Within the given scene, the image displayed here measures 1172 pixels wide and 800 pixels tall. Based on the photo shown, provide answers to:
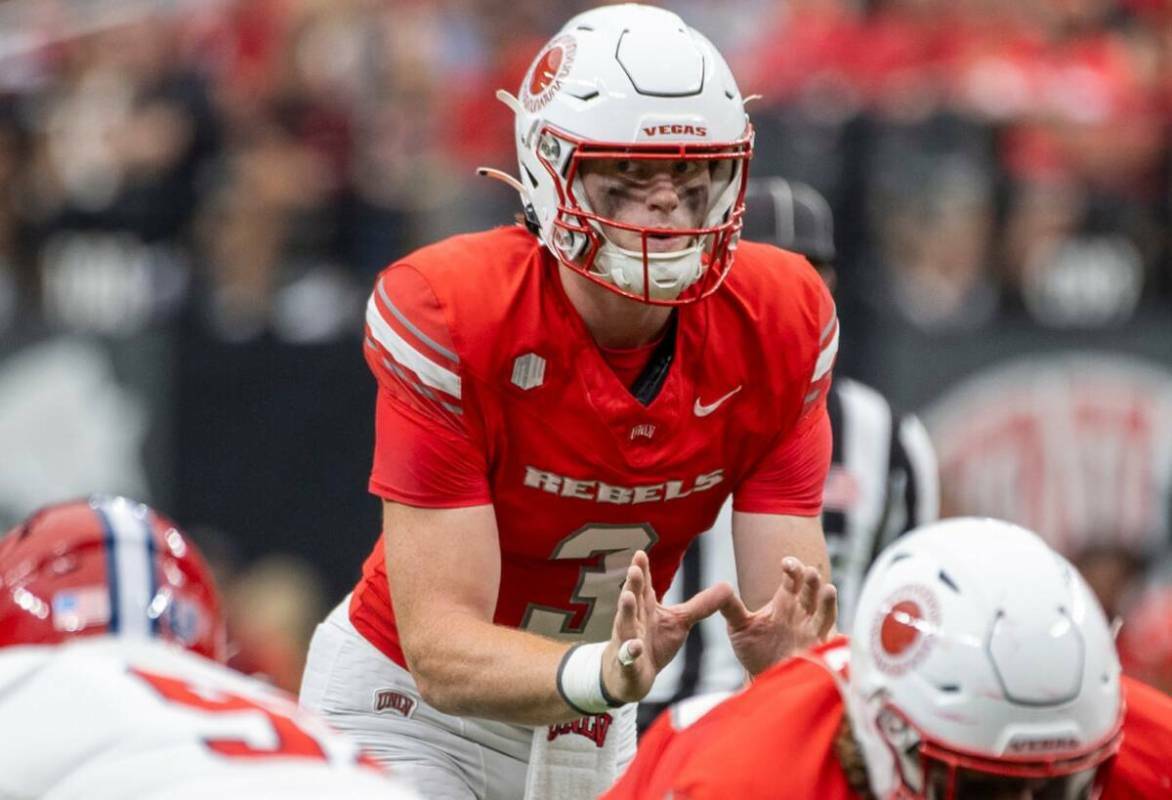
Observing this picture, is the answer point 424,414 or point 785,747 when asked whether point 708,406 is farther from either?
point 785,747

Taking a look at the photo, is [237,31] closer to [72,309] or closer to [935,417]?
[72,309]

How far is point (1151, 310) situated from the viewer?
7359 millimetres

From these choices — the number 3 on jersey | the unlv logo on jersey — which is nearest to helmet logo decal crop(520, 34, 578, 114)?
the number 3 on jersey

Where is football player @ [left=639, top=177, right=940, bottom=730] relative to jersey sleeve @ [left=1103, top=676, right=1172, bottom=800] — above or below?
below

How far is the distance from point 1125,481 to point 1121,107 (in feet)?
6.08

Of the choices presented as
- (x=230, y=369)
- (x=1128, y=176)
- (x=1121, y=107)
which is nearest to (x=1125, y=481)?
(x=1128, y=176)

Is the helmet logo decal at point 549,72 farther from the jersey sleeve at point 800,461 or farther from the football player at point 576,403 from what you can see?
the jersey sleeve at point 800,461

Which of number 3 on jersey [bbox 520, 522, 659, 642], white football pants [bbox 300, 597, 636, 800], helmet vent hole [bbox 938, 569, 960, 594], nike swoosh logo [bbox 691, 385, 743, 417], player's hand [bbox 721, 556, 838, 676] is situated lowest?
white football pants [bbox 300, 597, 636, 800]

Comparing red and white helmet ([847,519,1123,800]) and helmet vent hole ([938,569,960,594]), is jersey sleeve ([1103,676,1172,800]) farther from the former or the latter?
helmet vent hole ([938,569,960,594])

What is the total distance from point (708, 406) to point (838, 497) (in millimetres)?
1345

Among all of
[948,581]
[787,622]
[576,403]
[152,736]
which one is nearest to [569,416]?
[576,403]

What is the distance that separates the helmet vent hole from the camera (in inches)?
119

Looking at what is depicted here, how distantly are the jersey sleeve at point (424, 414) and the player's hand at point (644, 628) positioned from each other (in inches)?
20.3

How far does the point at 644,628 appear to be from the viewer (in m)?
3.46
